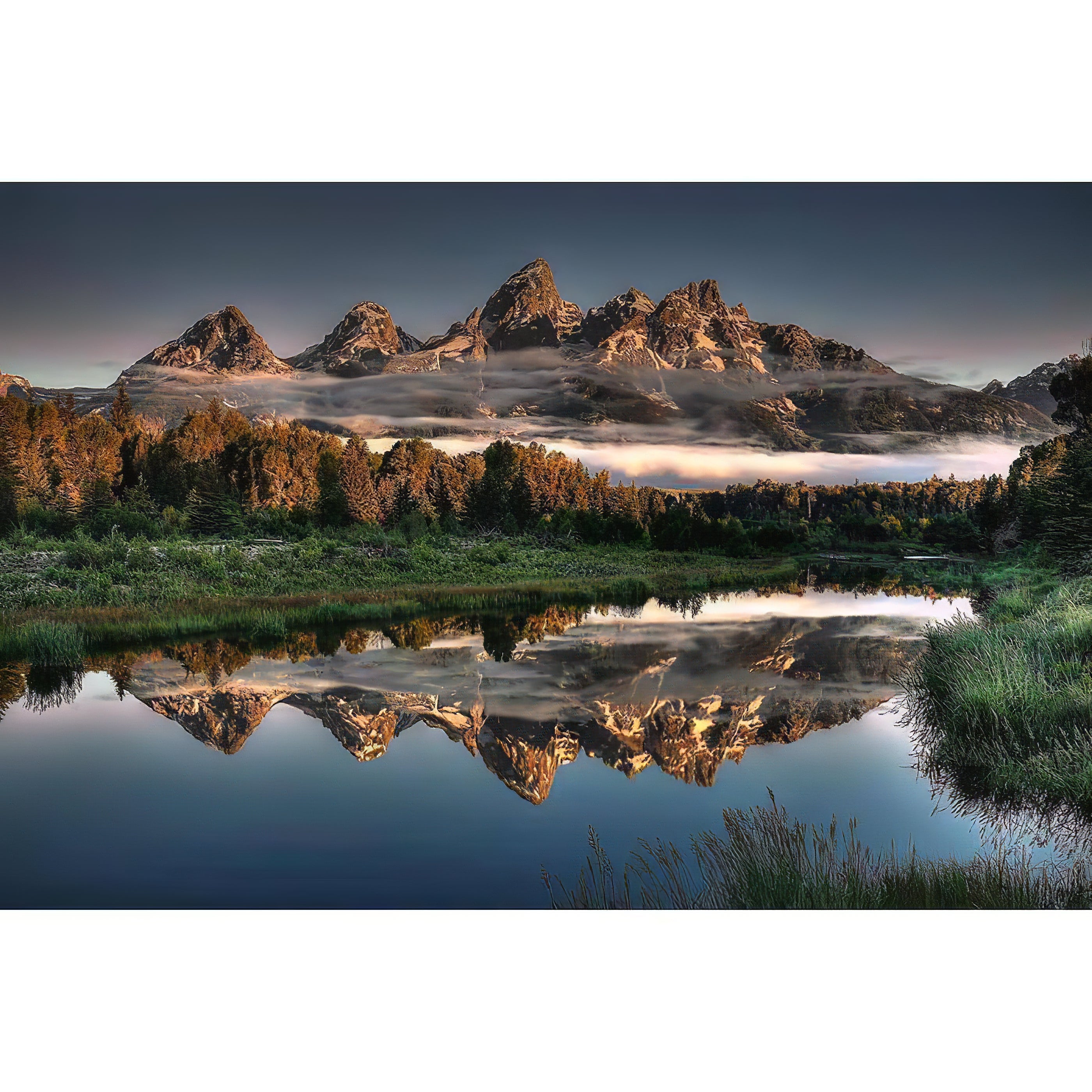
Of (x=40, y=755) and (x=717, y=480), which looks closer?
(x=40, y=755)

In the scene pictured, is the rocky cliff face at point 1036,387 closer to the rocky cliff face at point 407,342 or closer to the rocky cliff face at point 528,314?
the rocky cliff face at point 528,314

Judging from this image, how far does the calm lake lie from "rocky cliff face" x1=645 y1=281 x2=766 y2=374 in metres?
1.78

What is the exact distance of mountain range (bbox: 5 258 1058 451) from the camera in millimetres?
4980

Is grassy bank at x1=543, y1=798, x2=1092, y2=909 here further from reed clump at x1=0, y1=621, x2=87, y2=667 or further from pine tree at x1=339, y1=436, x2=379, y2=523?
reed clump at x1=0, y1=621, x2=87, y2=667

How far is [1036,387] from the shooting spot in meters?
4.88

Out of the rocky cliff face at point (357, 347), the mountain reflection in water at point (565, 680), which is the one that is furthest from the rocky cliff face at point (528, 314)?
the mountain reflection in water at point (565, 680)

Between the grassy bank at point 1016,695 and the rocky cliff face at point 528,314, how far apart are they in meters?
3.36

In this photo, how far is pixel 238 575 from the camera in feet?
16.6

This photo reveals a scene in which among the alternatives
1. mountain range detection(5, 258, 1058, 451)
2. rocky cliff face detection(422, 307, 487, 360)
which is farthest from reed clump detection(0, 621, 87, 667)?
rocky cliff face detection(422, 307, 487, 360)

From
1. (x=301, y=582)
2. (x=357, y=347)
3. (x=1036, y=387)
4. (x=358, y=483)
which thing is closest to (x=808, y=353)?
(x=1036, y=387)

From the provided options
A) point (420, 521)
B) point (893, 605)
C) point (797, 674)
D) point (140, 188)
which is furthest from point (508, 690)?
point (140, 188)
